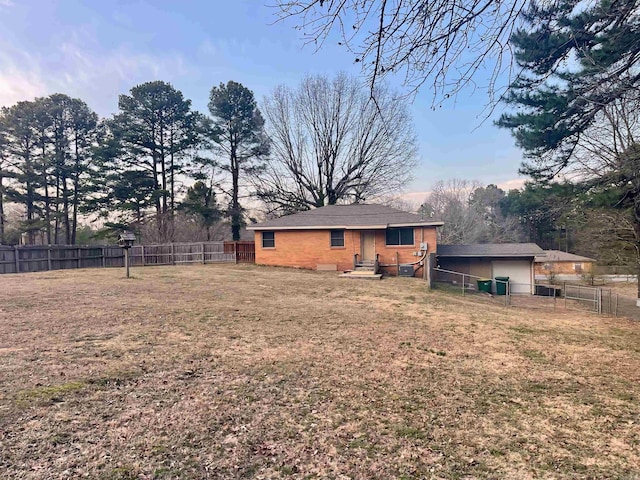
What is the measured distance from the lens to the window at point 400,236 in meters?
17.5

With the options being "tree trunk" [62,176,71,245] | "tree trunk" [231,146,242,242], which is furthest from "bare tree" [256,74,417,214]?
"tree trunk" [62,176,71,245]

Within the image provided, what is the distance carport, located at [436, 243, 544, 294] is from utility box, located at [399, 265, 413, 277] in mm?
3540

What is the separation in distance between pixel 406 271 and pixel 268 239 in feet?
26.0

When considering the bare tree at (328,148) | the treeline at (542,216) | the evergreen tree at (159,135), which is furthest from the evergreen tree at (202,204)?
the treeline at (542,216)

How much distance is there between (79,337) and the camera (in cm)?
507

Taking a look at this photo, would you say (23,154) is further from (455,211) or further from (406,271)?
(455,211)

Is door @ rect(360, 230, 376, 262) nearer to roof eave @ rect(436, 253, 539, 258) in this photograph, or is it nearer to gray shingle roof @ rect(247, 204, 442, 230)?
gray shingle roof @ rect(247, 204, 442, 230)

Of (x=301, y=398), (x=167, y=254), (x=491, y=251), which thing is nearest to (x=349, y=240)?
(x=491, y=251)

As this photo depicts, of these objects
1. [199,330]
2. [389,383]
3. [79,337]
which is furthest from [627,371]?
[79,337]

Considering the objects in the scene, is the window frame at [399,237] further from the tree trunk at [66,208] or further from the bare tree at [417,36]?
the tree trunk at [66,208]

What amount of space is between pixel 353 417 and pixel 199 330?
3577 millimetres

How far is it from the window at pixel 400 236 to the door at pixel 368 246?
82cm

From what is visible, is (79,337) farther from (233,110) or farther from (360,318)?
(233,110)

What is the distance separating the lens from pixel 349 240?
18.1 m
